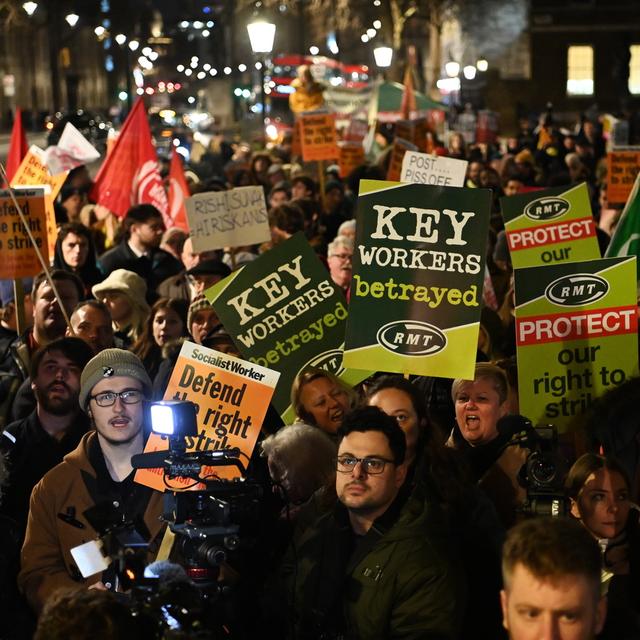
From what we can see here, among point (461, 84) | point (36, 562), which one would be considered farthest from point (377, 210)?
point (461, 84)

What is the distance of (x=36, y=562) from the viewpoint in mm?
5445

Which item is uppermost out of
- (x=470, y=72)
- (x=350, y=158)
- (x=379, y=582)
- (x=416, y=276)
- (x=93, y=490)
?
(x=470, y=72)

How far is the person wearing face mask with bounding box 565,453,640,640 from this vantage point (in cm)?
516

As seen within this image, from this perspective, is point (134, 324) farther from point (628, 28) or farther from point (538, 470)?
point (628, 28)

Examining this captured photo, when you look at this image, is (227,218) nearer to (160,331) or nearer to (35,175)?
(160,331)

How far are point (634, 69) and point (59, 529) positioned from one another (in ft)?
192

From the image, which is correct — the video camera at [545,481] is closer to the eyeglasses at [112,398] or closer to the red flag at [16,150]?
the eyeglasses at [112,398]

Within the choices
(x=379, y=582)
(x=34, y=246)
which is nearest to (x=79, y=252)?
(x=34, y=246)

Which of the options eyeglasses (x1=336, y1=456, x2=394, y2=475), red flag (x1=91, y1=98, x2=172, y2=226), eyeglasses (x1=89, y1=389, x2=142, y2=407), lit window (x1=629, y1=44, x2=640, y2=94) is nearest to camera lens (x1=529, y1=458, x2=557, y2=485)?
eyeglasses (x1=336, y1=456, x2=394, y2=475)

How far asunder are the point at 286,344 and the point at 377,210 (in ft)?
2.95

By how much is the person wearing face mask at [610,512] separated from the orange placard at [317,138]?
14.9 metres

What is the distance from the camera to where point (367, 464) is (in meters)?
5.02

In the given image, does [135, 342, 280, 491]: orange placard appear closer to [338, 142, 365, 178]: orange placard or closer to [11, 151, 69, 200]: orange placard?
[11, 151, 69, 200]: orange placard

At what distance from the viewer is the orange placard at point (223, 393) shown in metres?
6.55
